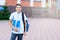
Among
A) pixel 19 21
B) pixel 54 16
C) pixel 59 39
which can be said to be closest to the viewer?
pixel 19 21

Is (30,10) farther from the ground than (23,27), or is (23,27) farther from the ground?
(23,27)

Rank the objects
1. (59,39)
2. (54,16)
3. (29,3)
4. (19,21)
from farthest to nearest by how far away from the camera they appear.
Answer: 1. (29,3)
2. (54,16)
3. (59,39)
4. (19,21)

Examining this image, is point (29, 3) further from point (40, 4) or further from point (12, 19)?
point (12, 19)

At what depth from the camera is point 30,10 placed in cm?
2681

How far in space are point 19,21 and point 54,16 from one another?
2044cm

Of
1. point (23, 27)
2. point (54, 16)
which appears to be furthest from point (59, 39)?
point (54, 16)

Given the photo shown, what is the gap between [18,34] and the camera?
5.91 meters

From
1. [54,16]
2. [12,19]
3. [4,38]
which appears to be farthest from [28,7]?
[12,19]

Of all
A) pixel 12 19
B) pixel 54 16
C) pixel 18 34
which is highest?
pixel 12 19

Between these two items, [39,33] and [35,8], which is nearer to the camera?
[39,33]

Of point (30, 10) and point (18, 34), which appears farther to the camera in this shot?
point (30, 10)

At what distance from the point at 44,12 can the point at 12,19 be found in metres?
21.4

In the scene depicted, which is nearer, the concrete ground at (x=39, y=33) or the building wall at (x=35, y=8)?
the concrete ground at (x=39, y=33)

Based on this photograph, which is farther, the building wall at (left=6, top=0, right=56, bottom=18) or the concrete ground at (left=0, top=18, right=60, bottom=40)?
the building wall at (left=6, top=0, right=56, bottom=18)
